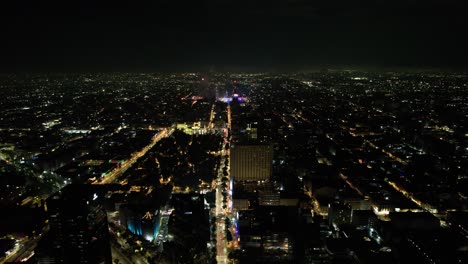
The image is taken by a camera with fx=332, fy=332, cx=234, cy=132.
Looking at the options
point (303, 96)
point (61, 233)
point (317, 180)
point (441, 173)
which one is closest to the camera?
point (61, 233)

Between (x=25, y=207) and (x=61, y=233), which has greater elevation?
(x=61, y=233)

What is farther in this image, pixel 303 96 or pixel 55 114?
pixel 303 96

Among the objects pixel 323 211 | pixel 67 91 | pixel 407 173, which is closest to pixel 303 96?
pixel 407 173

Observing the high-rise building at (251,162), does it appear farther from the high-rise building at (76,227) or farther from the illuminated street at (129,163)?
the high-rise building at (76,227)

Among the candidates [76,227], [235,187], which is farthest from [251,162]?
[76,227]

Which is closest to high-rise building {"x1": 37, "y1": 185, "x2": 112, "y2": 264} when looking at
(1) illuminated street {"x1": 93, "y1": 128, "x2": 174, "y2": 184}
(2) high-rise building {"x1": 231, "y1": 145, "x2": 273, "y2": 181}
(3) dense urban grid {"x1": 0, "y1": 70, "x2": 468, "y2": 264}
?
(3) dense urban grid {"x1": 0, "y1": 70, "x2": 468, "y2": 264}

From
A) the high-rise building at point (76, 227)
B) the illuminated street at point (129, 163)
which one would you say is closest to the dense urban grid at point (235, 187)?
the high-rise building at point (76, 227)

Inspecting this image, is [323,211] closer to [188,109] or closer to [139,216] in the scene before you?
[139,216]

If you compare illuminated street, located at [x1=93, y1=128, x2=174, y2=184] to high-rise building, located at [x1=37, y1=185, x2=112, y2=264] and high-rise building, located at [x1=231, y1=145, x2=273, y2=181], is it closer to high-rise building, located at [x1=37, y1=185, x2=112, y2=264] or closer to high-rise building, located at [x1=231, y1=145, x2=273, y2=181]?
high-rise building, located at [x1=231, y1=145, x2=273, y2=181]
